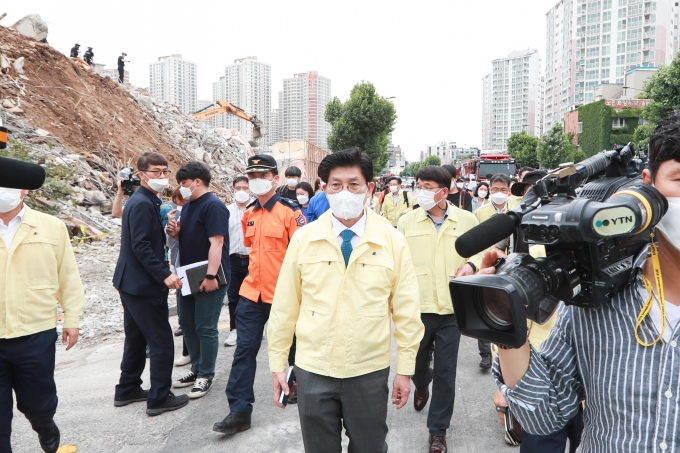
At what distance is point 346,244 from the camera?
2.43 meters

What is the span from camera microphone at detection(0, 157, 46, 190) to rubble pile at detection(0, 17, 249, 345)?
4996 mm

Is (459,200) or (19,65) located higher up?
(19,65)

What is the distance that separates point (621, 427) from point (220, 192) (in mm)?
18393

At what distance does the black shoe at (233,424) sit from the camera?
338 centimetres

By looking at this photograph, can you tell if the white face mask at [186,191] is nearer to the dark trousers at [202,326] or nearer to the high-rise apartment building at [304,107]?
the dark trousers at [202,326]

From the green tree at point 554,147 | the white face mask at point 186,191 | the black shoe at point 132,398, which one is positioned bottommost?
the black shoe at point 132,398

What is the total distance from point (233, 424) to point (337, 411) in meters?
1.42

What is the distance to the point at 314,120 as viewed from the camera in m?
71.4

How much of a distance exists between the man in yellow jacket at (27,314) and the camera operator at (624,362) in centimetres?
280

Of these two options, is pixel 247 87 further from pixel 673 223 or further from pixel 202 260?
pixel 673 223

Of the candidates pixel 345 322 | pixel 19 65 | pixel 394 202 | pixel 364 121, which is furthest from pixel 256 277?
pixel 364 121

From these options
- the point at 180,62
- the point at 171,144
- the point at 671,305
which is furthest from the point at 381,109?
the point at 180,62

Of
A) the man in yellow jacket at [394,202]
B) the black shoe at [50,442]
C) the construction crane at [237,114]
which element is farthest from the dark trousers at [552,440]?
the construction crane at [237,114]

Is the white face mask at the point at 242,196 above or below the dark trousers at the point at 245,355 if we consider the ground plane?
above
